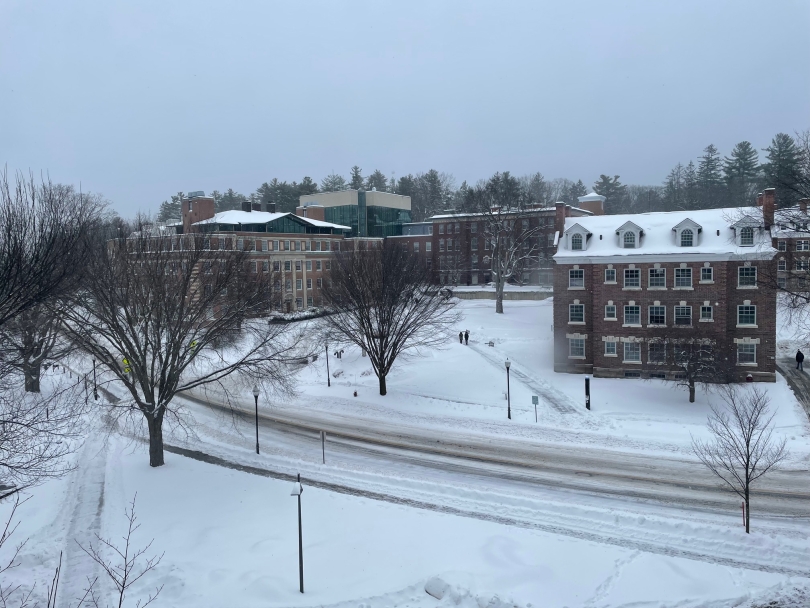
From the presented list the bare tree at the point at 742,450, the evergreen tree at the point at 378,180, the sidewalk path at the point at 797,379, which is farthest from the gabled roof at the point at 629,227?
the evergreen tree at the point at 378,180

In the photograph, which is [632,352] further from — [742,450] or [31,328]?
[31,328]

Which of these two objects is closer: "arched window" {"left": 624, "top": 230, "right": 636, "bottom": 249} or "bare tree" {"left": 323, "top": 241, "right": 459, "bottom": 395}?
"bare tree" {"left": 323, "top": 241, "right": 459, "bottom": 395}

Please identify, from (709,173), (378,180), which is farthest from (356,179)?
(709,173)

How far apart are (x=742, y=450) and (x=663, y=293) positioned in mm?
20213

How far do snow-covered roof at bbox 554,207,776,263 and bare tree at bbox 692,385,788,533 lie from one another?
8.95m

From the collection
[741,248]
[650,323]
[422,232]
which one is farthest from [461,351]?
[422,232]

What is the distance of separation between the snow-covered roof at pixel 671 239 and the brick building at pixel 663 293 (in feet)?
0.20

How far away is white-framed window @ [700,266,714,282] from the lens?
36.9m

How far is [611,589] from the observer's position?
1407cm

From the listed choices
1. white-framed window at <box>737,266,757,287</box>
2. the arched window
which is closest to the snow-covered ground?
white-framed window at <box>737,266,757,287</box>

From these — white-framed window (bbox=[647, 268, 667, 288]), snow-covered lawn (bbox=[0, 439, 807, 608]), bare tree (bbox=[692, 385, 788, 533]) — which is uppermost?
white-framed window (bbox=[647, 268, 667, 288])

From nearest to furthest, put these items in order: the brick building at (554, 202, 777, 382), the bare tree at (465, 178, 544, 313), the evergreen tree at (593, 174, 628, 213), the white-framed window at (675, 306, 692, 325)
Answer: the brick building at (554, 202, 777, 382), the white-framed window at (675, 306, 692, 325), the bare tree at (465, 178, 544, 313), the evergreen tree at (593, 174, 628, 213)

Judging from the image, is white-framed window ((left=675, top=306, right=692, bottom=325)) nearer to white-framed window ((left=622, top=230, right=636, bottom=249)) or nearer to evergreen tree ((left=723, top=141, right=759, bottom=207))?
white-framed window ((left=622, top=230, right=636, bottom=249))

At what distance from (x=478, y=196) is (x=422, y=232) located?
31.3 meters
